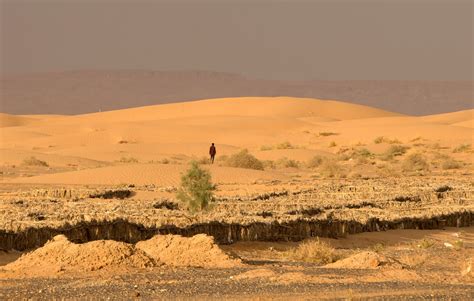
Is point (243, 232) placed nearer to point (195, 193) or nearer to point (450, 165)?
point (195, 193)

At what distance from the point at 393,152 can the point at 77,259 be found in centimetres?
5466

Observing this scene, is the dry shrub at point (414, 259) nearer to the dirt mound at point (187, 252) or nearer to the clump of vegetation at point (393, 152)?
the dirt mound at point (187, 252)

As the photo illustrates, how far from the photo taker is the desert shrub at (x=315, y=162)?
64019 millimetres

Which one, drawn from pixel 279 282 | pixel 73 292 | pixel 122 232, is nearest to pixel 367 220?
pixel 122 232

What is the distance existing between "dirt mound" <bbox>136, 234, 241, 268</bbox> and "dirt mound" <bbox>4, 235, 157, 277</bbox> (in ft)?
2.45

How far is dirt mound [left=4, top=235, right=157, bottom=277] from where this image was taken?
1848 centimetres

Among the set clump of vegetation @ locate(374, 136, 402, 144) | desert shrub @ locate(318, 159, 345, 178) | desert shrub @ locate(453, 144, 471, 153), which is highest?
clump of vegetation @ locate(374, 136, 402, 144)

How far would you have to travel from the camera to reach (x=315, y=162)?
64438 millimetres

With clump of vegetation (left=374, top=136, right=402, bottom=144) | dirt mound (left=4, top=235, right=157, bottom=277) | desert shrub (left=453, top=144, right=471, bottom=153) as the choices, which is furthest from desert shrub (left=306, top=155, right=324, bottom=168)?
dirt mound (left=4, top=235, right=157, bottom=277)

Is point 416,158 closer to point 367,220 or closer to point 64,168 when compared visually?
point 64,168

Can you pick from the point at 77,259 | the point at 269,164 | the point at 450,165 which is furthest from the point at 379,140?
the point at 77,259

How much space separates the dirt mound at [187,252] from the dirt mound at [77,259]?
747 millimetres

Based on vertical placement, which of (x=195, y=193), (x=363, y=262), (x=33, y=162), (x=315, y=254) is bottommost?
(x=363, y=262)

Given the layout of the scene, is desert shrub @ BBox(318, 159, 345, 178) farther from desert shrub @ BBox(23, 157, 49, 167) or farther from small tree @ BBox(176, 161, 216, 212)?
small tree @ BBox(176, 161, 216, 212)
